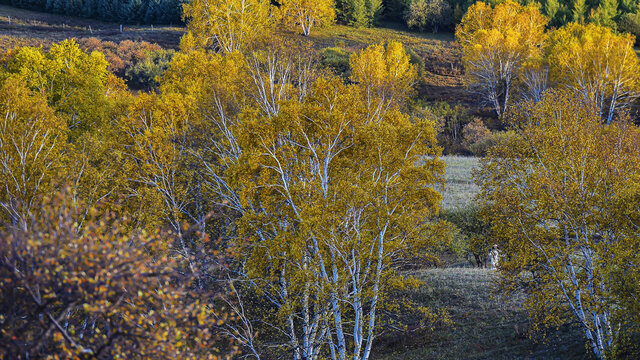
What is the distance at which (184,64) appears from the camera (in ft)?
120

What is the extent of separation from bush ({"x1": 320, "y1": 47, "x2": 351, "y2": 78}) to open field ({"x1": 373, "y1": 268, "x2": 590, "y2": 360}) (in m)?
41.4

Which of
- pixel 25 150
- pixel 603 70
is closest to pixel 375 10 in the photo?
pixel 603 70

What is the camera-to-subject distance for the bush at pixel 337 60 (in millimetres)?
63884

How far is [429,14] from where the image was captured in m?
91.5

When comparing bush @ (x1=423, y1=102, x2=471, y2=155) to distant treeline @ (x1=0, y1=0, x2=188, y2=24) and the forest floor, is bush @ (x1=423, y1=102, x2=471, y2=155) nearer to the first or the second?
the forest floor

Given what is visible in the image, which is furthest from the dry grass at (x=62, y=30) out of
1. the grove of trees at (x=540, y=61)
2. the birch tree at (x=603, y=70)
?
the birch tree at (x=603, y=70)

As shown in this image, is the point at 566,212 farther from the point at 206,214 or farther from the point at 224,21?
the point at 224,21

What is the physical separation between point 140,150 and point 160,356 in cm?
1697

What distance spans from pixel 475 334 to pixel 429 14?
79.2 meters

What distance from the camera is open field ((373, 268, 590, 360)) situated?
1900cm

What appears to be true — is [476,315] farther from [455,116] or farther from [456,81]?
[456,81]

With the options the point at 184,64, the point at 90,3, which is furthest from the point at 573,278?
the point at 90,3

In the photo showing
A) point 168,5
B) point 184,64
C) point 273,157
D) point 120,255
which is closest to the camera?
point 120,255

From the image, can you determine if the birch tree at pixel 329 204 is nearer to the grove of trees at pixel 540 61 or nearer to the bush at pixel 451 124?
the grove of trees at pixel 540 61
